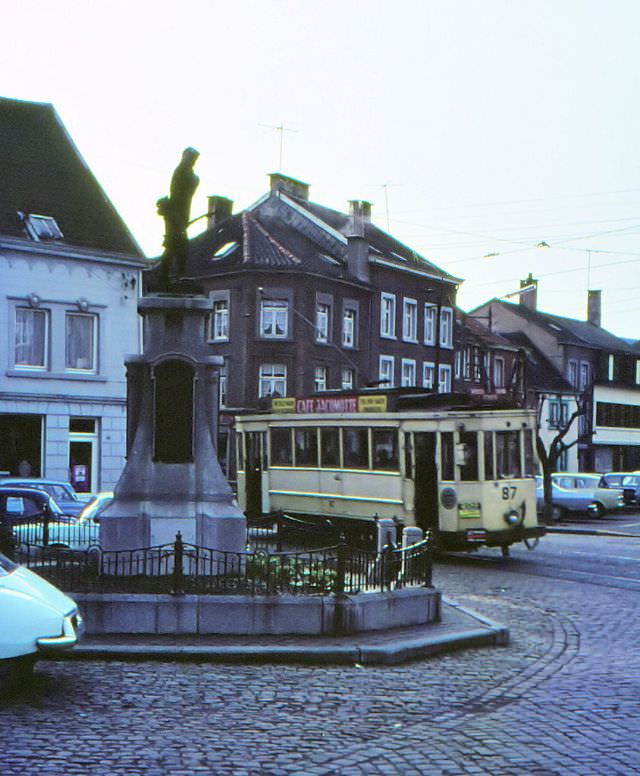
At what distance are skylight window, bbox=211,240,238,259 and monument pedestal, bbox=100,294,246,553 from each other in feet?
123

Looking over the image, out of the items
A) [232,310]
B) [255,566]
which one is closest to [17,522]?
[255,566]

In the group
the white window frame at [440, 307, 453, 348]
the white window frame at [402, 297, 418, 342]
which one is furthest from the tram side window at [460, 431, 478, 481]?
the white window frame at [440, 307, 453, 348]

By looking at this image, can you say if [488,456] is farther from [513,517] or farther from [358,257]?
[358,257]

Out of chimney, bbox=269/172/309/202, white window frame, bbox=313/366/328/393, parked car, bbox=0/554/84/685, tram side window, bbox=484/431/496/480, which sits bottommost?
parked car, bbox=0/554/84/685

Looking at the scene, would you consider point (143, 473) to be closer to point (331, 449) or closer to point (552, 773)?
point (552, 773)

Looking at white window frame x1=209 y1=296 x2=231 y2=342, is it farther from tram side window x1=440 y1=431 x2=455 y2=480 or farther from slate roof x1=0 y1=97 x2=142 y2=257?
tram side window x1=440 y1=431 x2=455 y2=480

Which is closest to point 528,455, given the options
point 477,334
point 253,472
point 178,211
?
point 253,472

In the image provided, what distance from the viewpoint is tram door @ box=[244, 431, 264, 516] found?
29891 millimetres

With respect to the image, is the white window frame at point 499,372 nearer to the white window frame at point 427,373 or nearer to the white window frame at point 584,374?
the white window frame at point 427,373

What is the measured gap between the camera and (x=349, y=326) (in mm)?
54406

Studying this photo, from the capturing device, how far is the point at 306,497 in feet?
91.0

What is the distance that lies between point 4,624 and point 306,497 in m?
18.7

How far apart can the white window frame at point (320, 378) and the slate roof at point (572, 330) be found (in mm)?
25004

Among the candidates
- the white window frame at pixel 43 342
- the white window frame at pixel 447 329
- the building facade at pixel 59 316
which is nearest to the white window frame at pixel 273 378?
the white window frame at pixel 447 329
